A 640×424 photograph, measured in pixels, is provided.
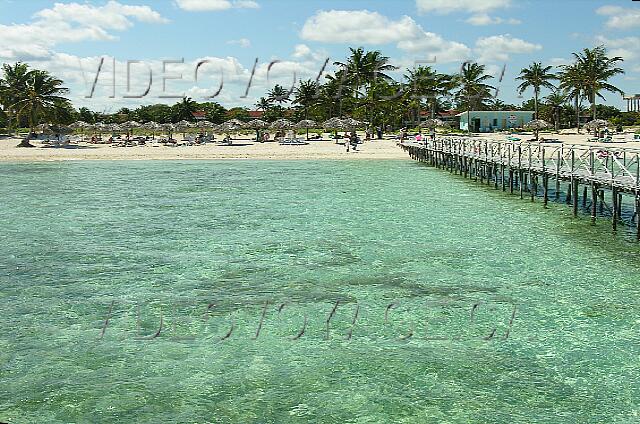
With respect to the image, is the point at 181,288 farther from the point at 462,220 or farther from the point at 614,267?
the point at 462,220

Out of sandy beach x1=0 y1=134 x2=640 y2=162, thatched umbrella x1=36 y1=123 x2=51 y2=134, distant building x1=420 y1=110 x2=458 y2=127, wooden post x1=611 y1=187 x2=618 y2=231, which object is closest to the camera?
wooden post x1=611 y1=187 x2=618 y2=231

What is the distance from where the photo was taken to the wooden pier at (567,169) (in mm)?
22000

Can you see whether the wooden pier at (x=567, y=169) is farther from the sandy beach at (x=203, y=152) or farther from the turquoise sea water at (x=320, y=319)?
the sandy beach at (x=203, y=152)

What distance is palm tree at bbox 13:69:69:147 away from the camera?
66812 millimetres

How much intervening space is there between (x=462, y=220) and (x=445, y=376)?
1534 cm

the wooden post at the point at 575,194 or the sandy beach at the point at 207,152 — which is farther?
the sandy beach at the point at 207,152

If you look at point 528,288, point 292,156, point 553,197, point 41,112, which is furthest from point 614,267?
point 41,112

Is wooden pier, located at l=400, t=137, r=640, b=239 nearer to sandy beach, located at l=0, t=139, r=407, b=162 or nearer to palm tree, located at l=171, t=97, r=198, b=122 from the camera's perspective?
sandy beach, located at l=0, t=139, r=407, b=162

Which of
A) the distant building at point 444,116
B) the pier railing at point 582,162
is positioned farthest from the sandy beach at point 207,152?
→ the distant building at point 444,116

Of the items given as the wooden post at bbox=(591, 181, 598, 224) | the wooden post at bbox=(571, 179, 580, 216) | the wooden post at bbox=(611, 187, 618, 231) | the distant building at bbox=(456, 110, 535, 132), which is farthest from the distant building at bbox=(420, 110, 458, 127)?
the wooden post at bbox=(611, 187, 618, 231)

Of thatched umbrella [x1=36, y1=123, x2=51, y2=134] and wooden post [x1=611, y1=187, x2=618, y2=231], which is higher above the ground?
thatched umbrella [x1=36, y1=123, x2=51, y2=134]

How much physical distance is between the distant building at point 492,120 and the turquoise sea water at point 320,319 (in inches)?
2438

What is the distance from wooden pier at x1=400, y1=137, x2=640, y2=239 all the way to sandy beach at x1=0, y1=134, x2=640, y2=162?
12.4 metres

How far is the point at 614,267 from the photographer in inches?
674
